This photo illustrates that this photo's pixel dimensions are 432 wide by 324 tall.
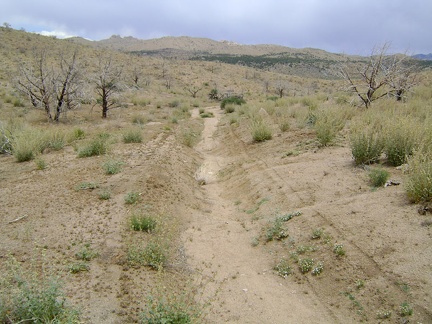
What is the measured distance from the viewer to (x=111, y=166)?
30.6ft

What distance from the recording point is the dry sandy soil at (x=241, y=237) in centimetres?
453

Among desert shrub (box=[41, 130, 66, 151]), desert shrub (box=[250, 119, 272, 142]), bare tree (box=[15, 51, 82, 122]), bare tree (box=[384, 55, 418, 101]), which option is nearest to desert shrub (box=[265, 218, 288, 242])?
desert shrub (box=[250, 119, 272, 142])

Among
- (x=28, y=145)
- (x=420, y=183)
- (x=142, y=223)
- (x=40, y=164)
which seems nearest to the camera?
(x=420, y=183)

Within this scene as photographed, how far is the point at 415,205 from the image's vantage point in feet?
18.6

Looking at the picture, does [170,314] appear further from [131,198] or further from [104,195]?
[104,195]

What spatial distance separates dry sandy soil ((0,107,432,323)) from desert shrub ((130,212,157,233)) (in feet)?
0.54

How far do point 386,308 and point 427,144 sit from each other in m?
4.34

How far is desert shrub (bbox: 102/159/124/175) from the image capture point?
9.20 m

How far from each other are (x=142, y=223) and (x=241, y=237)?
2009mm

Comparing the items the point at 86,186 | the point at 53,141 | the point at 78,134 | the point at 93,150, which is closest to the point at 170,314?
the point at 86,186

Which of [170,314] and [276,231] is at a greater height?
[170,314]

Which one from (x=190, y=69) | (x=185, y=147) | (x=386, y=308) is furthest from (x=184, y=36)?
(x=386, y=308)

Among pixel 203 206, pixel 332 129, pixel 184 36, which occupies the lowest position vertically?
pixel 203 206

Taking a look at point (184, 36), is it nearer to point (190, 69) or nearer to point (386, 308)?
point (190, 69)
